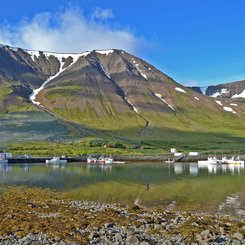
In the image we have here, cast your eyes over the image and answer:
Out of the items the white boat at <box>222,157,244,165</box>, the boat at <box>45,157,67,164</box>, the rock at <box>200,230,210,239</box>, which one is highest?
the boat at <box>45,157,67,164</box>

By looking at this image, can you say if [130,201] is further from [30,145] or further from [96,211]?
[30,145]

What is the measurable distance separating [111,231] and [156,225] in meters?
3.80

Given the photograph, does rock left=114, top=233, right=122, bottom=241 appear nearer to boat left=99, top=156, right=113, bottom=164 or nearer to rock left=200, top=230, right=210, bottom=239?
rock left=200, top=230, right=210, bottom=239

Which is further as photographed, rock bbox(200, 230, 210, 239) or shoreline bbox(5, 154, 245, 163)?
shoreline bbox(5, 154, 245, 163)

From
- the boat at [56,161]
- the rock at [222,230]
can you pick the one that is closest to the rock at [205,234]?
the rock at [222,230]

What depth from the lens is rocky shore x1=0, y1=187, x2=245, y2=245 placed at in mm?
26984

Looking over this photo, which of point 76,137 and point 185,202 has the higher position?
point 76,137

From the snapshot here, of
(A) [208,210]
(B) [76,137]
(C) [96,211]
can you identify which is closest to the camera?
(C) [96,211]

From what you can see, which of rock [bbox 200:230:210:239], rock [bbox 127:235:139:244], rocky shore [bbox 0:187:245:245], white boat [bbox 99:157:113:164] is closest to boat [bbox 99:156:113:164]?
white boat [bbox 99:157:113:164]

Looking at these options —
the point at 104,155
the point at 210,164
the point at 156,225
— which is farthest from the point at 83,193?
the point at 104,155

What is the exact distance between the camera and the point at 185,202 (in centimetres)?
5122

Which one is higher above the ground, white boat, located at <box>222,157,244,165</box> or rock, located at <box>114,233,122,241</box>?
white boat, located at <box>222,157,244,165</box>

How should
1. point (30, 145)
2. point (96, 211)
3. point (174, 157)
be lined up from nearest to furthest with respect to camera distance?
point (96, 211) < point (174, 157) < point (30, 145)

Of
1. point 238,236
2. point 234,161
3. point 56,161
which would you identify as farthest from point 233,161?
point 238,236
